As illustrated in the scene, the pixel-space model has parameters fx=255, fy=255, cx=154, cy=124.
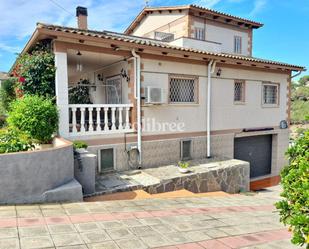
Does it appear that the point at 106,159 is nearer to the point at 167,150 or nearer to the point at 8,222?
the point at 167,150

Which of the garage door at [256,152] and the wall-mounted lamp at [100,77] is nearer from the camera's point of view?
the wall-mounted lamp at [100,77]

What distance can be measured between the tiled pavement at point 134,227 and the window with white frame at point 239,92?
8.22 meters

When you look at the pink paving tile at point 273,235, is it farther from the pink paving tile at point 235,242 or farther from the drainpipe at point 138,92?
the drainpipe at point 138,92

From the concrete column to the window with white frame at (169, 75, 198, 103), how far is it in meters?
4.53

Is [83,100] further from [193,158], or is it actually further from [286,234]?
[286,234]

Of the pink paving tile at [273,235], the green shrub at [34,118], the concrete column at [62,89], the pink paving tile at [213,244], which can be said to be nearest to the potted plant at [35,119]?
the green shrub at [34,118]

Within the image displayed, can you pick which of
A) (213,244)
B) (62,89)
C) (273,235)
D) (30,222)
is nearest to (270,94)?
(273,235)

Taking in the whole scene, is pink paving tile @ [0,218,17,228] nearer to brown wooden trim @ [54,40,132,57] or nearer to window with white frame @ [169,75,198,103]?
brown wooden trim @ [54,40,132,57]

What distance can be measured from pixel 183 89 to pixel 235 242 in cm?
795

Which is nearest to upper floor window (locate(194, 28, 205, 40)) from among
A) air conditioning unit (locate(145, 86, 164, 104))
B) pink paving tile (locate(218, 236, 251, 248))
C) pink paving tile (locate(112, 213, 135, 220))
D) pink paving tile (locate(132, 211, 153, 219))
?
air conditioning unit (locate(145, 86, 164, 104))

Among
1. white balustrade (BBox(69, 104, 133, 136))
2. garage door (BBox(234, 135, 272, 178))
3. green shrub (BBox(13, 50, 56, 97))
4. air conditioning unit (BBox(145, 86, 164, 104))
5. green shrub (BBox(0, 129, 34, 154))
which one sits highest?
green shrub (BBox(13, 50, 56, 97))

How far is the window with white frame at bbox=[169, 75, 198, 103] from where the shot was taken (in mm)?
11203

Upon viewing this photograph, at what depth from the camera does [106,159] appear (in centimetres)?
944

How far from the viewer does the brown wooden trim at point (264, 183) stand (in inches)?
551
